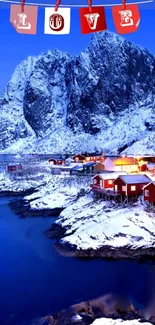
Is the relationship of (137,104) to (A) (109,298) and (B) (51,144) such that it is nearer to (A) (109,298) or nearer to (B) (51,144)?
(B) (51,144)

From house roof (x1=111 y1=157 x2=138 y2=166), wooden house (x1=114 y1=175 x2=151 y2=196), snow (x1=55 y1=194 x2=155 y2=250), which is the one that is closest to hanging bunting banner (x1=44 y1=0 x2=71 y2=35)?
snow (x1=55 y1=194 x2=155 y2=250)

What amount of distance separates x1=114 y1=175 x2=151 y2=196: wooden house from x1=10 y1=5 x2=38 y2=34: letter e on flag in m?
29.9

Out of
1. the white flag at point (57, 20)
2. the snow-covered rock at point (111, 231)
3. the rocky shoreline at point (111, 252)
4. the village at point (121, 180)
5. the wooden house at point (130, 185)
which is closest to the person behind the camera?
the white flag at point (57, 20)

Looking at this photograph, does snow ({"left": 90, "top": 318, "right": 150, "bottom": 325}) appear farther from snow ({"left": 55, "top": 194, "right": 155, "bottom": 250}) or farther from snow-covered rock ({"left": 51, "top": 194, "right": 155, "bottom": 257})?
snow ({"left": 55, "top": 194, "right": 155, "bottom": 250})

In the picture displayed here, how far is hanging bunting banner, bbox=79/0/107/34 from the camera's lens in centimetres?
779

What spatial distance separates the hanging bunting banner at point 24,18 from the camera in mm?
7473

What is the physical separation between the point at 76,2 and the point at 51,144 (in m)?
172

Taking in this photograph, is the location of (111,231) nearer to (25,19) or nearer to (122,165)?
(25,19)

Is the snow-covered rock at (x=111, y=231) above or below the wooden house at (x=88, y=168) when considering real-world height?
below

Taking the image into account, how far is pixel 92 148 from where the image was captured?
150250mm

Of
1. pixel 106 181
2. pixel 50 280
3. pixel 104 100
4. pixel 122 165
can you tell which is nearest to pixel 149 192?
pixel 106 181

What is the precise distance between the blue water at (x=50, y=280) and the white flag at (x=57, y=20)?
52.2 feet

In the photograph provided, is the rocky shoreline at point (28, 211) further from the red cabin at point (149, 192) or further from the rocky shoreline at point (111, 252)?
the rocky shoreline at point (111, 252)

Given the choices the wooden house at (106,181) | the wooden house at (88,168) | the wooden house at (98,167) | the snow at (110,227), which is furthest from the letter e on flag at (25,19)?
the wooden house at (88,168)
